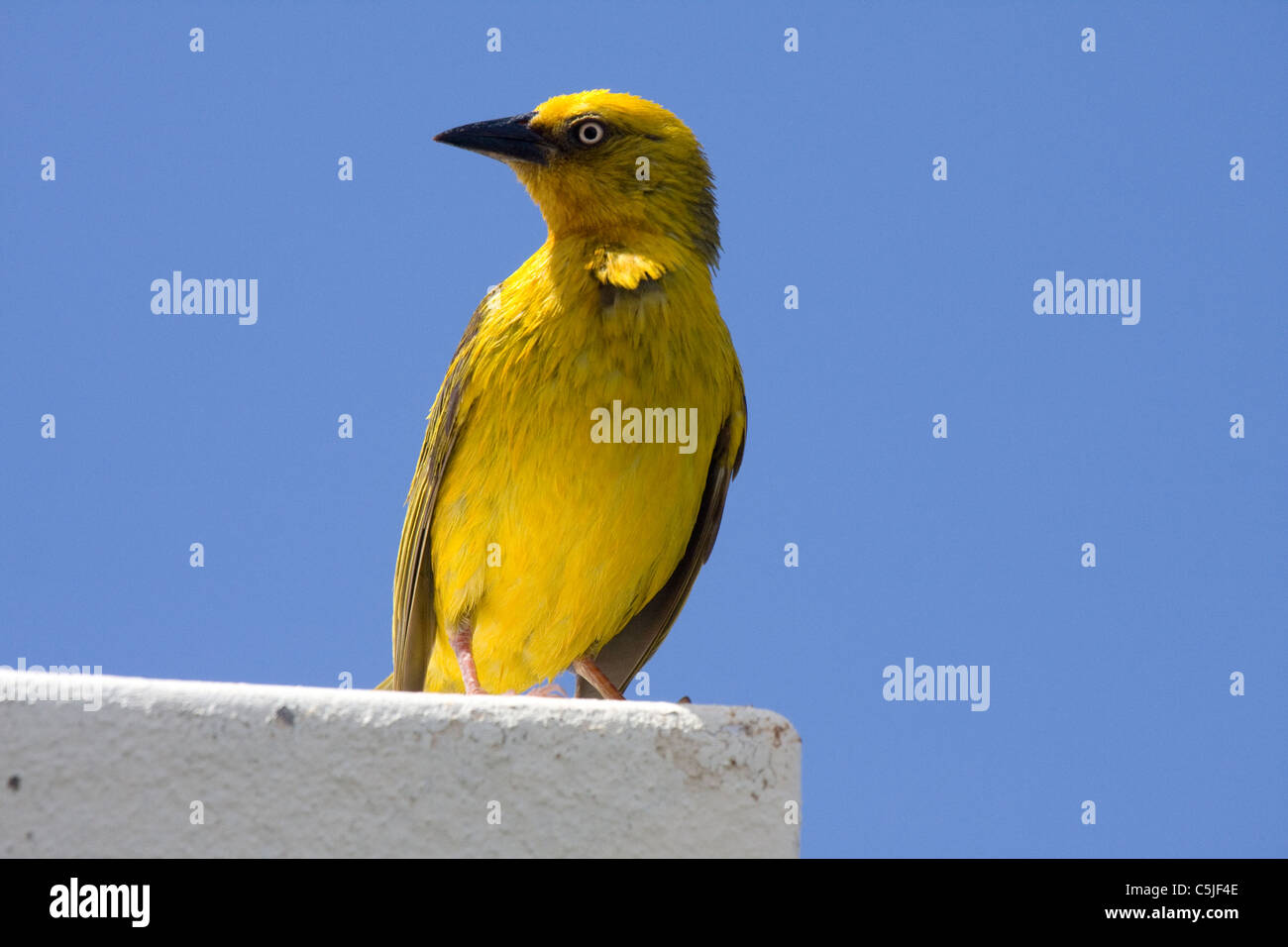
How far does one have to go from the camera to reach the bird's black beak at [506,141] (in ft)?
15.5

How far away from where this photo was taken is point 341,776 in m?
2.37

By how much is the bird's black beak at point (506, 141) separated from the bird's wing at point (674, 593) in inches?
44.9

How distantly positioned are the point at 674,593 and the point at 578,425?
1.02 meters

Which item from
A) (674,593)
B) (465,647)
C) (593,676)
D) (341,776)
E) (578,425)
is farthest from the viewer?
(674,593)

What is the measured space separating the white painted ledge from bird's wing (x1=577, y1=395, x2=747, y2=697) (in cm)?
230

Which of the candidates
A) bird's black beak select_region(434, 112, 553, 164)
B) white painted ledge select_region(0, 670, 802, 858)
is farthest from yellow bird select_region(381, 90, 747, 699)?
white painted ledge select_region(0, 670, 802, 858)

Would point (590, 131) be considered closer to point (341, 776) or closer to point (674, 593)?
point (674, 593)

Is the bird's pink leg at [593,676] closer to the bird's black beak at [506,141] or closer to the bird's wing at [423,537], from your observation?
the bird's wing at [423,537]

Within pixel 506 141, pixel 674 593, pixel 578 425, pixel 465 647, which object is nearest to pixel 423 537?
pixel 465 647

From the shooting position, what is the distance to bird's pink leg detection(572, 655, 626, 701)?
483 cm

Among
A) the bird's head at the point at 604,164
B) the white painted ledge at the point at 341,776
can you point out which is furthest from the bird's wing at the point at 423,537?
the white painted ledge at the point at 341,776
